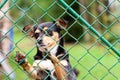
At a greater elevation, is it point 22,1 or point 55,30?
point 22,1

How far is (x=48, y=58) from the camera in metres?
5.29

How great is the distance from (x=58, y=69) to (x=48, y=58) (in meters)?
0.24

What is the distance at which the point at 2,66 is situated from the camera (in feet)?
25.0

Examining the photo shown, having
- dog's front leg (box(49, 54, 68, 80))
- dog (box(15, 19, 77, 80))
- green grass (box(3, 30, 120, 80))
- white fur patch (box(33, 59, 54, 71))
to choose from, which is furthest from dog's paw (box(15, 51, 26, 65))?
green grass (box(3, 30, 120, 80))

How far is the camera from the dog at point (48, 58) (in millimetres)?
4945

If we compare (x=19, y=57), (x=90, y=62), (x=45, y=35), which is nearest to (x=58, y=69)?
(x=19, y=57)

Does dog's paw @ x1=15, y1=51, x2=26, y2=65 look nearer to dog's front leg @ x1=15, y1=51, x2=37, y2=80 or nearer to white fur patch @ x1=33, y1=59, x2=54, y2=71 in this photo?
dog's front leg @ x1=15, y1=51, x2=37, y2=80

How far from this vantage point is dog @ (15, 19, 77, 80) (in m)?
4.95

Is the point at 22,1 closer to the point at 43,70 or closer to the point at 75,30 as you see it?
the point at 75,30

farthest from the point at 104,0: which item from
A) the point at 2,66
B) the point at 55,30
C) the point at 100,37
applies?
the point at 100,37

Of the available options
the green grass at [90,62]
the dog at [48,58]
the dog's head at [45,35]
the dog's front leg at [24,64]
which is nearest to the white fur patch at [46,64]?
the dog at [48,58]

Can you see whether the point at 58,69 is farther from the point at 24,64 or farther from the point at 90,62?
the point at 90,62

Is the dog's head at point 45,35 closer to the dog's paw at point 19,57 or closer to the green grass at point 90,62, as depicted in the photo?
the dog's paw at point 19,57

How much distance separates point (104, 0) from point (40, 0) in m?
2.12
